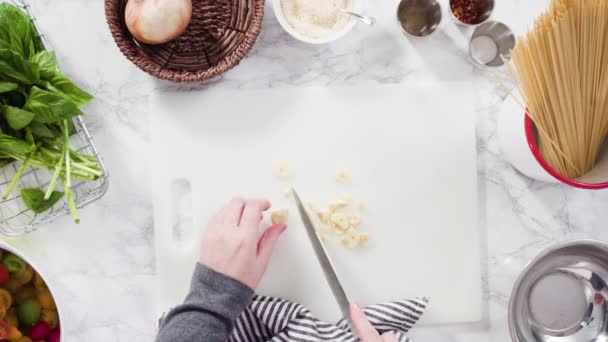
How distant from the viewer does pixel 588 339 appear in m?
1.05

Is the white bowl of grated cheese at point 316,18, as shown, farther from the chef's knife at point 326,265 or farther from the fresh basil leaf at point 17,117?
the fresh basil leaf at point 17,117

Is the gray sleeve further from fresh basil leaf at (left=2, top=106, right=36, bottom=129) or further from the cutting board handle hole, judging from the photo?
fresh basil leaf at (left=2, top=106, right=36, bottom=129)

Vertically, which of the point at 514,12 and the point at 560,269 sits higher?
the point at 514,12

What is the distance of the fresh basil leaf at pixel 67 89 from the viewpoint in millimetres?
924

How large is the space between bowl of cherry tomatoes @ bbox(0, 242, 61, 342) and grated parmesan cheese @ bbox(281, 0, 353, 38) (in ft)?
2.10

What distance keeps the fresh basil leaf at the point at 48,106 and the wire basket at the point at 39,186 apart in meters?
0.11

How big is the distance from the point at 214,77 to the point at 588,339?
89 cm

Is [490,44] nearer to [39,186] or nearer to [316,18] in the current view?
[316,18]

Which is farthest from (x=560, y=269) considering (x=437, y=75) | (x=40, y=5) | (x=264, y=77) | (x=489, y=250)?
(x=40, y=5)

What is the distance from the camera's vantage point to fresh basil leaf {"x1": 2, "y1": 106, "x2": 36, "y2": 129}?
0.87m

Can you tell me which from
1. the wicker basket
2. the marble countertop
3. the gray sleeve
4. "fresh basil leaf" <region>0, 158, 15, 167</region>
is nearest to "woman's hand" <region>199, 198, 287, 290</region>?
the gray sleeve

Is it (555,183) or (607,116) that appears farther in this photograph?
(555,183)

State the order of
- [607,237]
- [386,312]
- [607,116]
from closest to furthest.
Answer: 1. [607,116]
2. [386,312]
3. [607,237]

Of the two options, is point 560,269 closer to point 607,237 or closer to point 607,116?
point 607,237
